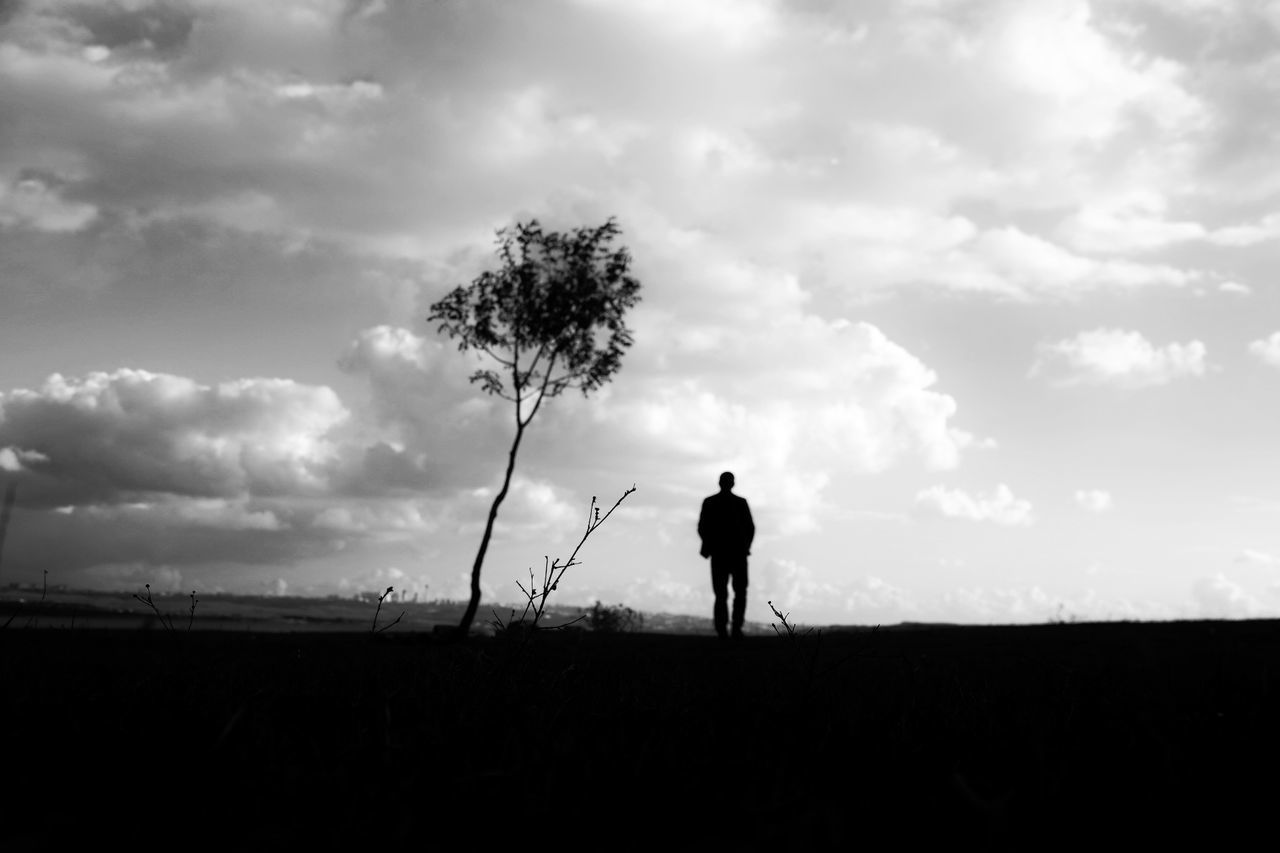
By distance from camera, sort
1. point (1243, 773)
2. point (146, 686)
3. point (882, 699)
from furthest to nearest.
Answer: point (882, 699) → point (146, 686) → point (1243, 773)

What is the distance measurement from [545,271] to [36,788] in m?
28.9

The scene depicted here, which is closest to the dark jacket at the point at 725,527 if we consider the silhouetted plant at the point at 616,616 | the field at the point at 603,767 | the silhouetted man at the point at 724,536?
the silhouetted man at the point at 724,536

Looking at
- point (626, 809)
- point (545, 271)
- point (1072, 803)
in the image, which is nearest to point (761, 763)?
point (626, 809)

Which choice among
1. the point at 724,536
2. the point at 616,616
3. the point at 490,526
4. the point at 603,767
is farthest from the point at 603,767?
the point at 616,616

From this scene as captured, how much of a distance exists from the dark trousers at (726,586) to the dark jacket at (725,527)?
175mm

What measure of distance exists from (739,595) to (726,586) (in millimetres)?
394

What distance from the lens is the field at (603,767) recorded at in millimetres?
1573

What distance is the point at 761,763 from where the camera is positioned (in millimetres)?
2232

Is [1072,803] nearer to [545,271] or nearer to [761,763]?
[761,763]

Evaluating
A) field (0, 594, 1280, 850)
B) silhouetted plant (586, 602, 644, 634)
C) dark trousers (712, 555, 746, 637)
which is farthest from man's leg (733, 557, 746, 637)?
silhouetted plant (586, 602, 644, 634)

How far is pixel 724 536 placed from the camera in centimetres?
1631

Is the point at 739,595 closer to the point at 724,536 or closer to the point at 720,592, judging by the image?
the point at 720,592

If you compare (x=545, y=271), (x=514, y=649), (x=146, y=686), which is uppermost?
(x=545, y=271)

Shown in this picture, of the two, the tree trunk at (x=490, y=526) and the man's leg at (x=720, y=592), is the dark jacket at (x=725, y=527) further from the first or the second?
the tree trunk at (x=490, y=526)
